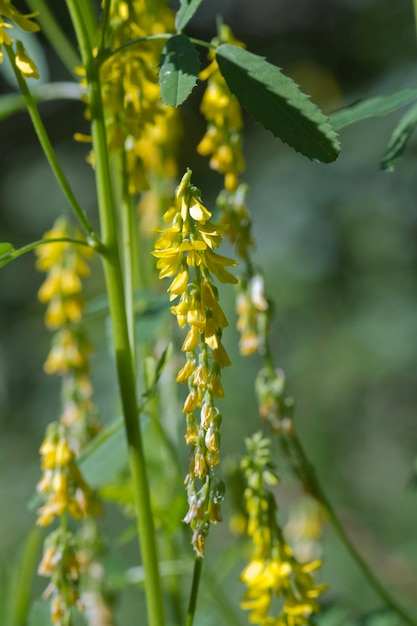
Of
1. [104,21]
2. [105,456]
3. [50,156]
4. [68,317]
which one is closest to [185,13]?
[104,21]

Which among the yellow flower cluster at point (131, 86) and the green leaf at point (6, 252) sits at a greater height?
the yellow flower cluster at point (131, 86)

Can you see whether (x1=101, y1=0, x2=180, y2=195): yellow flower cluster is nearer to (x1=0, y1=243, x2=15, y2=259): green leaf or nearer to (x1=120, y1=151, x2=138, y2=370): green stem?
(x1=120, y1=151, x2=138, y2=370): green stem

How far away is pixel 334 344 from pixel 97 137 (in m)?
2.72

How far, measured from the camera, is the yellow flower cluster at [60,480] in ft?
3.51

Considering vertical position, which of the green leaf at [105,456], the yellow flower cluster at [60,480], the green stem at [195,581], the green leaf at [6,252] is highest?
the green leaf at [6,252]

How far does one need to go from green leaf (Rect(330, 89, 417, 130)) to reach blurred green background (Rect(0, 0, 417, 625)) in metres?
1.62

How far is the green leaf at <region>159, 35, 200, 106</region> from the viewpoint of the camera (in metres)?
0.86

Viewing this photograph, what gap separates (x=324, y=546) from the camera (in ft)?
10.1

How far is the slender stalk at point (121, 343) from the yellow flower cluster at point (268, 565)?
142 mm

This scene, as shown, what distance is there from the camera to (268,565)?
1.07 meters

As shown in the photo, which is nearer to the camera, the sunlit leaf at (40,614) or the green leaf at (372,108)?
the green leaf at (372,108)

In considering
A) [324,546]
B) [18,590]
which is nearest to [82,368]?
[18,590]

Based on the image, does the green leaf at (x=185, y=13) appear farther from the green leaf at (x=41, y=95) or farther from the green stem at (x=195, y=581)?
the green stem at (x=195, y=581)

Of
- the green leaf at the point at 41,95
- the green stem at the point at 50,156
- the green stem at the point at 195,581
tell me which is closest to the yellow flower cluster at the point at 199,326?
the green stem at the point at 195,581
